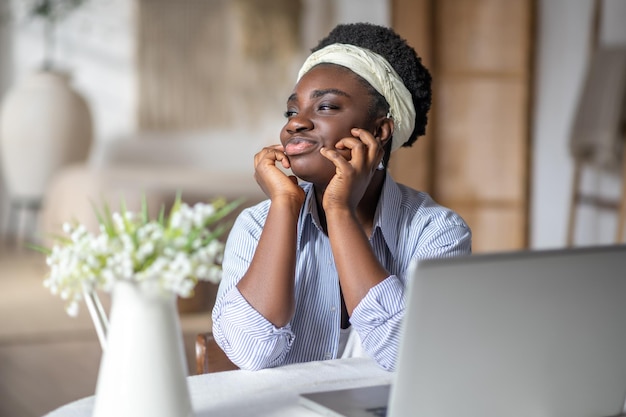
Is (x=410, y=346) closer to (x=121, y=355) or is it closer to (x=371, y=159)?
(x=121, y=355)

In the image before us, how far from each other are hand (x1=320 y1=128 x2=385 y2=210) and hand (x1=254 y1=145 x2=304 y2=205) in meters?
0.05

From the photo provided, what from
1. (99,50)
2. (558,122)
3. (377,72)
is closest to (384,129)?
(377,72)

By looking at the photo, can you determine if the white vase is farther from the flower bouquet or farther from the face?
the face

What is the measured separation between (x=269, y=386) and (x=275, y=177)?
349 millimetres

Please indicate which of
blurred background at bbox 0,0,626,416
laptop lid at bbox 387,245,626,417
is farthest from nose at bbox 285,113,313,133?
blurred background at bbox 0,0,626,416

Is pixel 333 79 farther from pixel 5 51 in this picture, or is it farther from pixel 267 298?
pixel 5 51

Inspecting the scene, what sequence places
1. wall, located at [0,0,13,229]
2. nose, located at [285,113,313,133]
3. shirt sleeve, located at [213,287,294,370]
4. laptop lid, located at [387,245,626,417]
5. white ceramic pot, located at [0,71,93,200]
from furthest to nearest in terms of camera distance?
wall, located at [0,0,13,229]
white ceramic pot, located at [0,71,93,200]
nose, located at [285,113,313,133]
shirt sleeve, located at [213,287,294,370]
laptop lid, located at [387,245,626,417]

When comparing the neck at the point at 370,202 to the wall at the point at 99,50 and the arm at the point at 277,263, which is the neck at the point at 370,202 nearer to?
the arm at the point at 277,263

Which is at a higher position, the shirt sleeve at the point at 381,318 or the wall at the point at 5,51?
the wall at the point at 5,51

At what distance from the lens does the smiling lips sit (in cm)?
140

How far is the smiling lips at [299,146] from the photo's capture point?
1.40 meters

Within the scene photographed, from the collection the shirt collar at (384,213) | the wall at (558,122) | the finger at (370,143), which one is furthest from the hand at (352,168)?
the wall at (558,122)

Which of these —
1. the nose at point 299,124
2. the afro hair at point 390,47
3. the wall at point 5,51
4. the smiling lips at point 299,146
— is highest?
the wall at point 5,51

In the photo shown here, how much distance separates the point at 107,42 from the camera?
6391 mm
